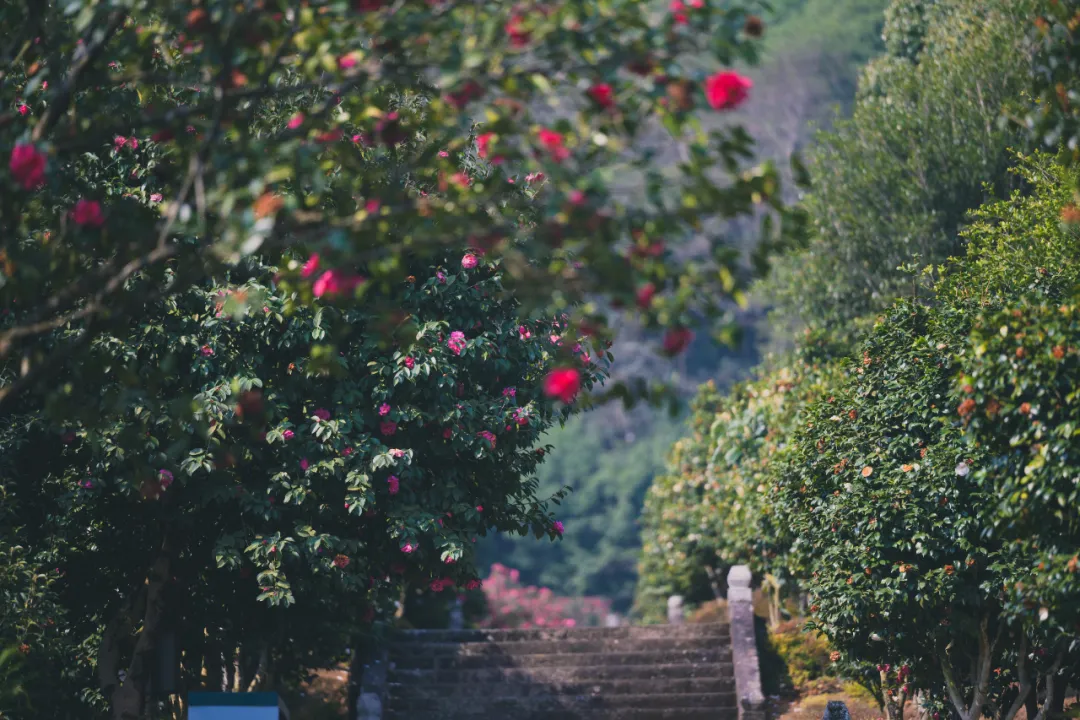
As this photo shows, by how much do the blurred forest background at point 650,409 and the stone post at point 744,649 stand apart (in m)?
31.6

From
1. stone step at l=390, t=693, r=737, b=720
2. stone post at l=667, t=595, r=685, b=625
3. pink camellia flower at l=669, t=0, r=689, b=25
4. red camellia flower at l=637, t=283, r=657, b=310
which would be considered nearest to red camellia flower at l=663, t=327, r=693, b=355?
red camellia flower at l=637, t=283, r=657, b=310

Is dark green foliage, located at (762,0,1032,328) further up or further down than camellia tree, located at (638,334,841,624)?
further up

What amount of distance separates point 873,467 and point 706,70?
691 cm

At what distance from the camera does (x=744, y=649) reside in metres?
19.2

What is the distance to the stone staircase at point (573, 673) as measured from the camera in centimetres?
1852

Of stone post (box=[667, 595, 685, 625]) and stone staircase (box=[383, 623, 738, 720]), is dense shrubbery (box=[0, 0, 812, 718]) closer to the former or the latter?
stone staircase (box=[383, 623, 738, 720])

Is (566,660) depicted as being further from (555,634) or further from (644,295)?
(644,295)

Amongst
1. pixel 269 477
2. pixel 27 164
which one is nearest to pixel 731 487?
pixel 269 477

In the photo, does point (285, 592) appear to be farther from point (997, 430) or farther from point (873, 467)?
point (997, 430)

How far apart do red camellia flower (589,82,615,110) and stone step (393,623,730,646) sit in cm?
1466

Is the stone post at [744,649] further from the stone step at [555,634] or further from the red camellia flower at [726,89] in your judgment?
the red camellia flower at [726,89]

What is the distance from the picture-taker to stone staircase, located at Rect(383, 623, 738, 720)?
18.6 meters

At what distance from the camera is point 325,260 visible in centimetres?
731

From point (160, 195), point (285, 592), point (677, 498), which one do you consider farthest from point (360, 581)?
point (677, 498)
